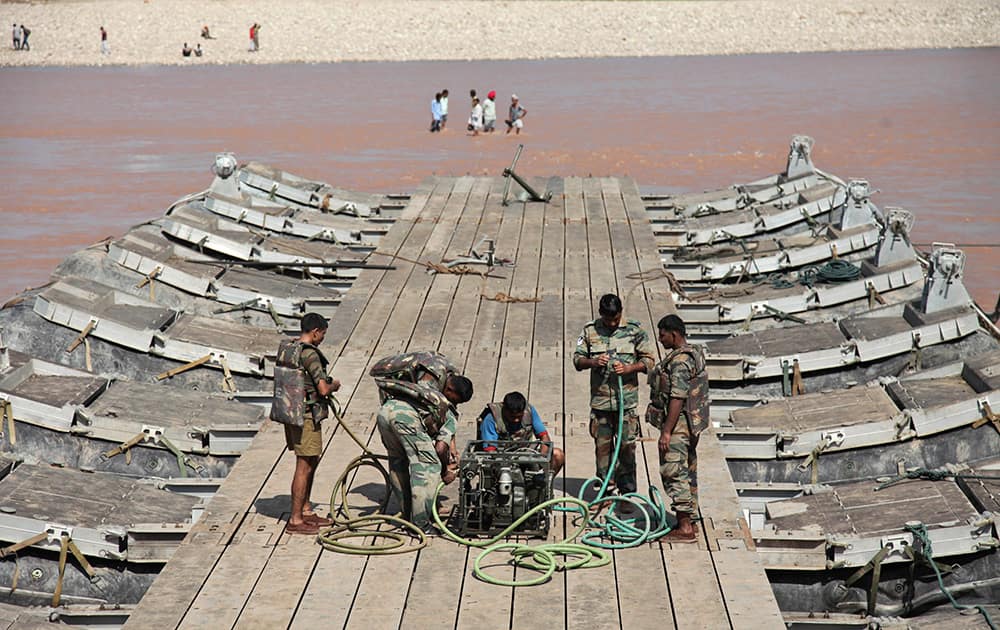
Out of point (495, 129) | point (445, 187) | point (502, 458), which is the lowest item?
→ point (502, 458)

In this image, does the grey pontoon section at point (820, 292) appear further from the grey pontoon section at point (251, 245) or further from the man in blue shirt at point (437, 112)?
the man in blue shirt at point (437, 112)

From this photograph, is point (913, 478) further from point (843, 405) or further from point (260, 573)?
point (260, 573)

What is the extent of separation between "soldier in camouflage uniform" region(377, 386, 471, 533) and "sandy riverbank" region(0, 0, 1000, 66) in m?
54.8

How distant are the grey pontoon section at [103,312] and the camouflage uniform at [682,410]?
274 inches

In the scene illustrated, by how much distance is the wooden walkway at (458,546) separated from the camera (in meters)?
8.34

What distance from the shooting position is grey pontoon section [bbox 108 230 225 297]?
16641mm

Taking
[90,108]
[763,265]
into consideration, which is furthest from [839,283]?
[90,108]

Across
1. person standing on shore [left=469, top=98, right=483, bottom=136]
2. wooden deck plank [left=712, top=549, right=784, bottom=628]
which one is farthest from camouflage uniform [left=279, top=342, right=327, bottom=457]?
person standing on shore [left=469, top=98, right=483, bottom=136]

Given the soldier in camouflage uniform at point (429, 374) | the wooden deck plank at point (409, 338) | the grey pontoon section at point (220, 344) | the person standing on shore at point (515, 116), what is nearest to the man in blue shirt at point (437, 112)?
the person standing on shore at point (515, 116)

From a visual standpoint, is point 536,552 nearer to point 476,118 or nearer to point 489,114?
point 489,114

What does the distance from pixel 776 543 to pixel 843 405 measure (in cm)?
355

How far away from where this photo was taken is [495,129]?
3953 centimetres

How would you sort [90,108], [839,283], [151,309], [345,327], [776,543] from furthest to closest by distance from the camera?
[90,108]
[839,283]
[151,309]
[345,327]
[776,543]

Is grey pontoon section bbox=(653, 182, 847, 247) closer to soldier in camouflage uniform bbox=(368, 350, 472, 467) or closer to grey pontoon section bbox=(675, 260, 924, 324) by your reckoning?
grey pontoon section bbox=(675, 260, 924, 324)
